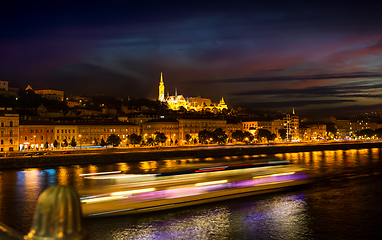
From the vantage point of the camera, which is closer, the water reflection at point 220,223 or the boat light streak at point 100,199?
the boat light streak at point 100,199

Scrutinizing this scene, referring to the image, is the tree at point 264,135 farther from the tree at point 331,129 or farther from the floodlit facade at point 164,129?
the tree at point 331,129

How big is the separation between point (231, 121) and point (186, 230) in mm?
61600

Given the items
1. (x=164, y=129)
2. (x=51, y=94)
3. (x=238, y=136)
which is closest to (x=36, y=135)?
(x=164, y=129)

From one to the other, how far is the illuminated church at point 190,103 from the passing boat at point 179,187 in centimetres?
9601

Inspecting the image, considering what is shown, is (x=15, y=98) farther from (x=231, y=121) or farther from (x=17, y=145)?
(x=231, y=121)

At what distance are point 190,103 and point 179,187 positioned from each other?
107 metres

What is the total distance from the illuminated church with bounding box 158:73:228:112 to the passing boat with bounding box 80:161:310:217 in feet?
315

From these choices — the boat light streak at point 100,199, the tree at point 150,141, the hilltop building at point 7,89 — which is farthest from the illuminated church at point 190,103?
the boat light streak at point 100,199

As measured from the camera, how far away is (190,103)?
388 ft

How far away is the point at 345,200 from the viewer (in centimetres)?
1479

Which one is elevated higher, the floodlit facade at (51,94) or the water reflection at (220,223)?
the floodlit facade at (51,94)

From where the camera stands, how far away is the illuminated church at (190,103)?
113 m

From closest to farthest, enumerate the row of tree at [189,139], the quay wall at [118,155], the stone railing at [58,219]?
the stone railing at [58,219], the quay wall at [118,155], the row of tree at [189,139]

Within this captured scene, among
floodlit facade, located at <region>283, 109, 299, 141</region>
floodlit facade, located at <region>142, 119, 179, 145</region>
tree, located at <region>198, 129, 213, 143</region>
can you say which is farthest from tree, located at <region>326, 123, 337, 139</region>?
floodlit facade, located at <region>142, 119, 179, 145</region>
